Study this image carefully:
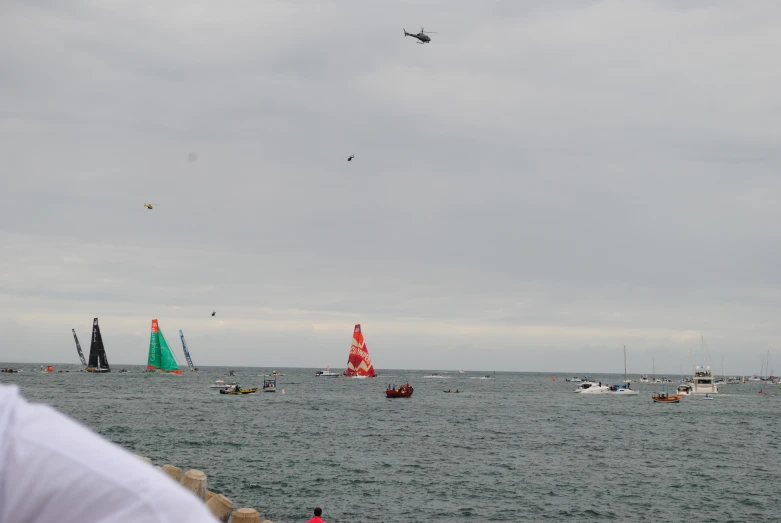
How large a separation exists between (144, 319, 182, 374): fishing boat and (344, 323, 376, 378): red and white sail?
4422 cm

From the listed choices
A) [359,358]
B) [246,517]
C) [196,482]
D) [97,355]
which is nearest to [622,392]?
[359,358]

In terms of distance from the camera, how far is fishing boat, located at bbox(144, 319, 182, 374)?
514 feet

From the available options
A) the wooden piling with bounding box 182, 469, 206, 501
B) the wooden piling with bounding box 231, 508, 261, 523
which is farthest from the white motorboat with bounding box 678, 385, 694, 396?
the wooden piling with bounding box 231, 508, 261, 523

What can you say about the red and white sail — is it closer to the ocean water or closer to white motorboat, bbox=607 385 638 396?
white motorboat, bbox=607 385 638 396

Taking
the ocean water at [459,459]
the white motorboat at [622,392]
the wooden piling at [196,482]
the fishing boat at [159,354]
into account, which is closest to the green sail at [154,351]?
the fishing boat at [159,354]

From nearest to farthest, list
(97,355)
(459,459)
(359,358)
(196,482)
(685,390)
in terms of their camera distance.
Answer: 1. (196,482)
2. (459,459)
3. (685,390)
4. (359,358)
5. (97,355)

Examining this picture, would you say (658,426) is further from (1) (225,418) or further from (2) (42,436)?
(2) (42,436)

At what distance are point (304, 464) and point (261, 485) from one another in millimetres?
7578

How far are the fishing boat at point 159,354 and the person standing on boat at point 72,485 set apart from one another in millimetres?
160708

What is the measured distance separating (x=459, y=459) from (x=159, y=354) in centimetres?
13141

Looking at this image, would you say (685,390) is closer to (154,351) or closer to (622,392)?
(622,392)

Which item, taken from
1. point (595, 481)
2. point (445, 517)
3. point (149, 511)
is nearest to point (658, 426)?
point (595, 481)

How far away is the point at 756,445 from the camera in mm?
63406

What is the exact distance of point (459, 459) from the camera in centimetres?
4819
